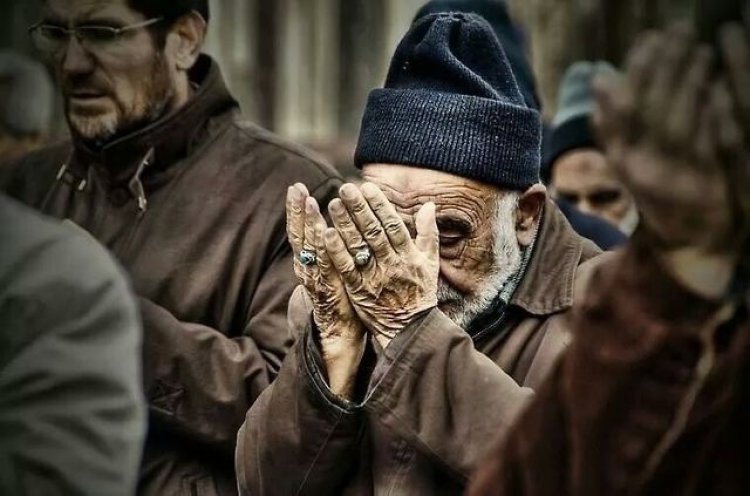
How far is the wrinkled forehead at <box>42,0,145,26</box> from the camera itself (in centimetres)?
379

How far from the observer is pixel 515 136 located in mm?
3172

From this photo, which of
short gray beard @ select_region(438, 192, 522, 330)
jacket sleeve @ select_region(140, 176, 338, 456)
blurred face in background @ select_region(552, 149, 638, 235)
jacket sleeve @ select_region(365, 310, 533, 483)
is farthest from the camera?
blurred face in background @ select_region(552, 149, 638, 235)

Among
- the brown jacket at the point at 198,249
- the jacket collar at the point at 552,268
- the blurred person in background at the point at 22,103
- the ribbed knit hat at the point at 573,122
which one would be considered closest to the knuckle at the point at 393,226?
the jacket collar at the point at 552,268

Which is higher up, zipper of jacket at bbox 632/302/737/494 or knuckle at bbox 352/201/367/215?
zipper of jacket at bbox 632/302/737/494

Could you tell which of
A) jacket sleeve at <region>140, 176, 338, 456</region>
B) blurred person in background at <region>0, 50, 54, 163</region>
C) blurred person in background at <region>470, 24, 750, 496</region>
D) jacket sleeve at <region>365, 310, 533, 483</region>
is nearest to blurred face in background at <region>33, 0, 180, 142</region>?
jacket sleeve at <region>140, 176, 338, 456</region>

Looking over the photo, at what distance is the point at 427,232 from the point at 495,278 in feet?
0.90

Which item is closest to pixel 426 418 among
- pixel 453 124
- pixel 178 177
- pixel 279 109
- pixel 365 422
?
pixel 365 422

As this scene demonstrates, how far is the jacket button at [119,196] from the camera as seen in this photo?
3758 millimetres

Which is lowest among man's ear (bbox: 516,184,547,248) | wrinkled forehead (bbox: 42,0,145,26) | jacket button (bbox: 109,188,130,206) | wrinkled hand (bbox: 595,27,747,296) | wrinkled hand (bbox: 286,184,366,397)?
jacket button (bbox: 109,188,130,206)

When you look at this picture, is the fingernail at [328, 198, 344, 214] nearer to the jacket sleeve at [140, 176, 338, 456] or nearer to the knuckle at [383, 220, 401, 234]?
the knuckle at [383, 220, 401, 234]

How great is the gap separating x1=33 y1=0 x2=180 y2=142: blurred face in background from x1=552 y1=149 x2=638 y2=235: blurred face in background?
209cm

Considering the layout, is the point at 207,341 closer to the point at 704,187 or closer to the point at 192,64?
the point at 192,64

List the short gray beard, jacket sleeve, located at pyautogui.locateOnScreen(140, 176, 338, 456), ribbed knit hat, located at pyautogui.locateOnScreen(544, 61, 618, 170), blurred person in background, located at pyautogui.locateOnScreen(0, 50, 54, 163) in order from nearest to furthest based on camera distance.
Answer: the short gray beard, jacket sleeve, located at pyautogui.locateOnScreen(140, 176, 338, 456), ribbed knit hat, located at pyautogui.locateOnScreen(544, 61, 618, 170), blurred person in background, located at pyautogui.locateOnScreen(0, 50, 54, 163)

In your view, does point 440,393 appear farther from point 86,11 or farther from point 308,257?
point 86,11
